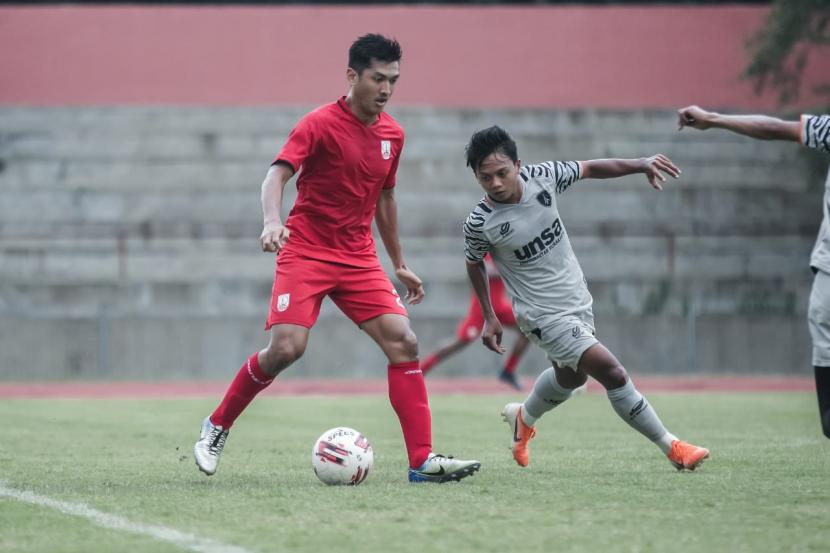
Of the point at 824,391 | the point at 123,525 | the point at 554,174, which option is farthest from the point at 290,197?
the point at 123,525

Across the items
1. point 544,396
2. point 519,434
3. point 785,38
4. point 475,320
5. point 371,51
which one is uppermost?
point 785,38

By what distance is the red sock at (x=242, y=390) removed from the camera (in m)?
7.13

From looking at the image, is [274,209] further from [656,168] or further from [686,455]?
[686,455]

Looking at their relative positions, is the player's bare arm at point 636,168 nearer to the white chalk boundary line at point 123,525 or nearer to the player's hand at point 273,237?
the player's hand at point 273,237

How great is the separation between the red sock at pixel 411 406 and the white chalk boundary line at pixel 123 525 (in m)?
1.81

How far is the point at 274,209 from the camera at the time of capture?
21.4 ft

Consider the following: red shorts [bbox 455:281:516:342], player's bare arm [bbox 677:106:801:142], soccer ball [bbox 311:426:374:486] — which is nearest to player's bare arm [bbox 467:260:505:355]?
soccer ball [bbox 311:426:374:486]

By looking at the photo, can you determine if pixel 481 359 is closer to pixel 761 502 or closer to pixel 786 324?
pixel 786 324

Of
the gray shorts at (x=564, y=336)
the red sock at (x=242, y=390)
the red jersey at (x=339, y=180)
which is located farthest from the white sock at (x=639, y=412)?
the red sock at (x=242, y=390)

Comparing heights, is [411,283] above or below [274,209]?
below

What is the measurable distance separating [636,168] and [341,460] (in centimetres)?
234

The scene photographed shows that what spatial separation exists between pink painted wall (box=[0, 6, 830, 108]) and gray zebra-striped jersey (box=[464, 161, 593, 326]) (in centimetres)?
1976

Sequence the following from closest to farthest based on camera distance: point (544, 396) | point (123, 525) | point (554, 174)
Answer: point (123, 525)
point (554, 174)
point (544, 396)

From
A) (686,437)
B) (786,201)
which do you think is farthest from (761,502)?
(786,201)
